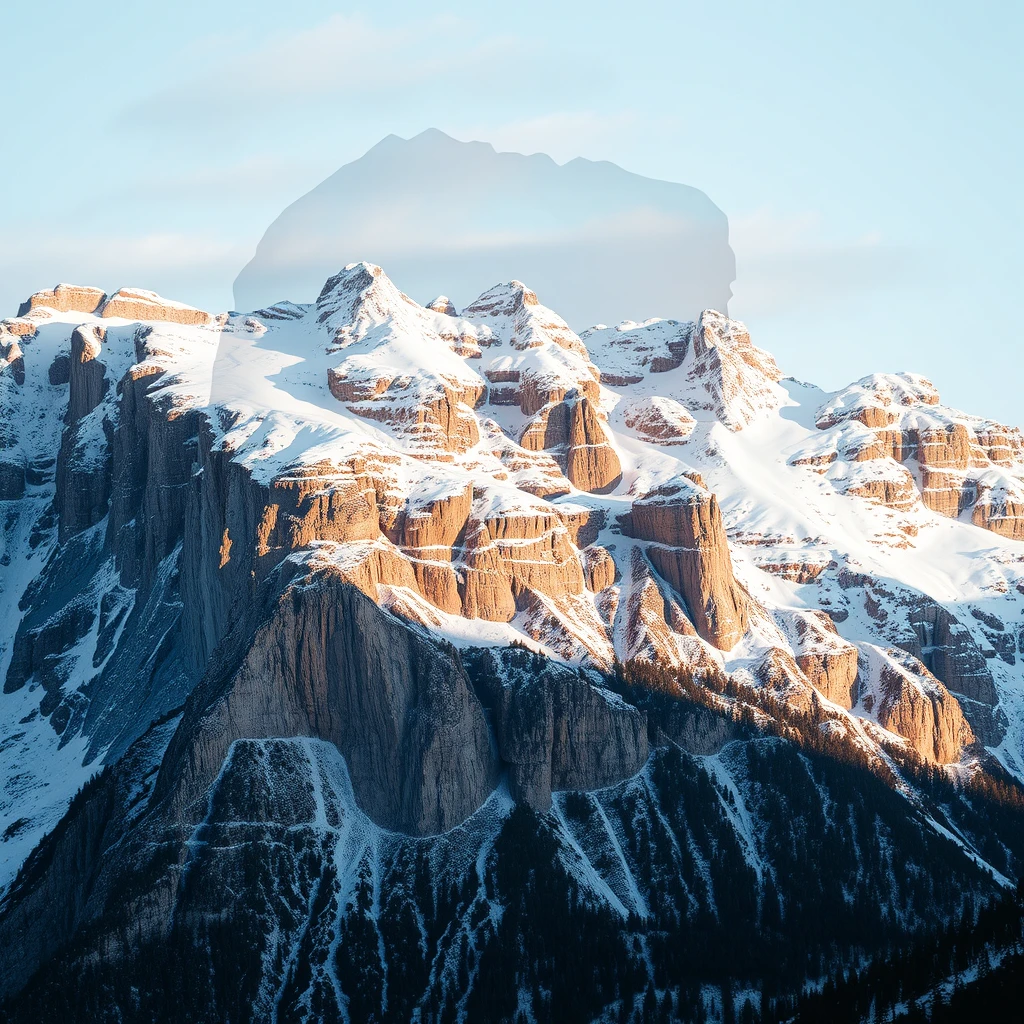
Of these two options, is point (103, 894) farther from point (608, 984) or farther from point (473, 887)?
point (608, 984)

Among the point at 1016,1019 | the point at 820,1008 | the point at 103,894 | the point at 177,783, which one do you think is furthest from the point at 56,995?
the point at 1016,1019

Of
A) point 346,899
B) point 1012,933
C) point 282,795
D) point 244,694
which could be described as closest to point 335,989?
point 346,899

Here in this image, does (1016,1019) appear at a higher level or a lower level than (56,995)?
higher

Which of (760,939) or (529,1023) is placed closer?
(529,1023)

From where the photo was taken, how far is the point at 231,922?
178m

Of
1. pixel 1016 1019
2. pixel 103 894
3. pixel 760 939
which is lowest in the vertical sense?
pixel 760 939

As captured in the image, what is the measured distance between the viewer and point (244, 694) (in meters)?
199

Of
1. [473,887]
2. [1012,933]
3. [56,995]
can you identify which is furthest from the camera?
[473,887]

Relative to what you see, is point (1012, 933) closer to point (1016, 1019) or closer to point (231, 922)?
point (1016, 1019)

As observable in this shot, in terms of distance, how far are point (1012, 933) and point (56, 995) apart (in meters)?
94.6

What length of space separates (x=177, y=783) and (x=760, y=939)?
70.5 m

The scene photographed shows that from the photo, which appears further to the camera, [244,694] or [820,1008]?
[244,694]

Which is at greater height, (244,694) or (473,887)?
(244,694)

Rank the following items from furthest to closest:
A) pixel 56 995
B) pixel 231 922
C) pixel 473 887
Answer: pixel 473 887
pixel 231 922
pixel 56 995
